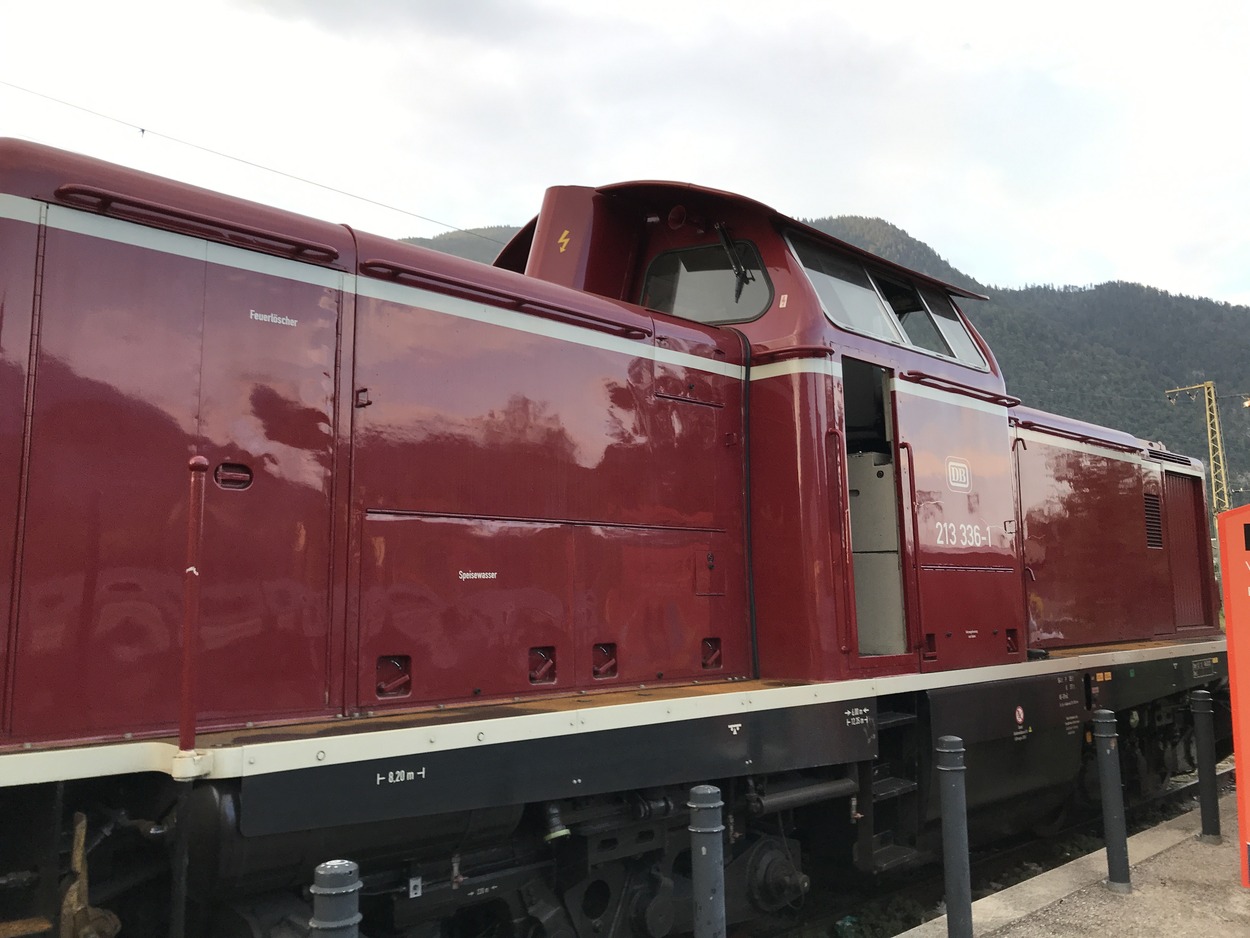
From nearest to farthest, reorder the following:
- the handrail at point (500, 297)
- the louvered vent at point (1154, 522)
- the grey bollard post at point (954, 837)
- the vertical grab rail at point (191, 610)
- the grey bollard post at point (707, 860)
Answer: the vertical grab rail at point (191, 610) < the grey bollard post at point (707, 860) < the handrail at point (500, 297) < the grey bollard post at point (954, 837) < the louvered vent at point (1154, 522)

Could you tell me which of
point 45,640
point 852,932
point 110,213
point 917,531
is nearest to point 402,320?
point 110,213

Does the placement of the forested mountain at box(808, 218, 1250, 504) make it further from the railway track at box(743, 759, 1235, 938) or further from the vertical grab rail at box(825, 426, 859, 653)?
the vertical grab rail at box(825, 426, 859, 653)

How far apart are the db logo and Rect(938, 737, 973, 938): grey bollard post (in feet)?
6.32

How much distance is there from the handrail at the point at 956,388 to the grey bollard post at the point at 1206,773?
2300 mm

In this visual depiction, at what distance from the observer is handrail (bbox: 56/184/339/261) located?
2.80 metres

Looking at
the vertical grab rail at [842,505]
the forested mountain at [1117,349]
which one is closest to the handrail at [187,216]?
the vertical grab rail at [842,505]

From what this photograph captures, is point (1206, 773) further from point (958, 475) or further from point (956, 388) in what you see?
point (956, 388)

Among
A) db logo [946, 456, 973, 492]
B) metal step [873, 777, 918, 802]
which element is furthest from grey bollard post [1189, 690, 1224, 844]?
metal step [873, 777, 918, 802]

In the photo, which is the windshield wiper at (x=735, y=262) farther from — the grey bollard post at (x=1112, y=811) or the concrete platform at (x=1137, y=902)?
the concrete platform at (x=1137, y=902)

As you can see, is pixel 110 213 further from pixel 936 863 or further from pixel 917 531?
pixel 936 863

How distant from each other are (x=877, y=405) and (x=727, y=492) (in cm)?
155

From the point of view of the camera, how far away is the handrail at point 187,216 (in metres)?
2.80

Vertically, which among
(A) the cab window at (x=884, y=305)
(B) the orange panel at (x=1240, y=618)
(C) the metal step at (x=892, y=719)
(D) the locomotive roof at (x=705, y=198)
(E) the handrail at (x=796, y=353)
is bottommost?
(C) the metal step at (x=892, y=719)

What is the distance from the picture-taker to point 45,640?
2.63 meters
